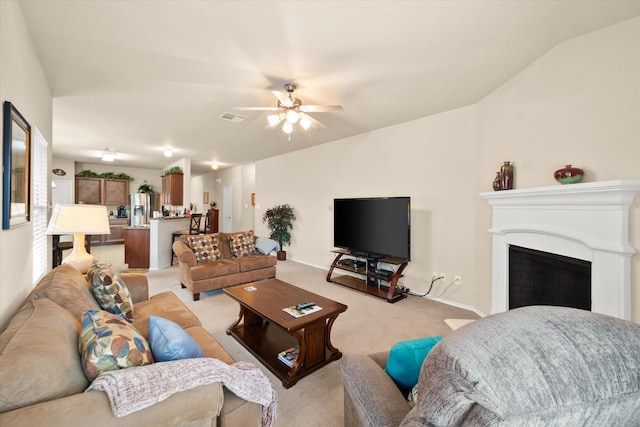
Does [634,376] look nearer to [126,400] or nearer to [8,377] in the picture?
[126,400]

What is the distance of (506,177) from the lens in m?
2.69

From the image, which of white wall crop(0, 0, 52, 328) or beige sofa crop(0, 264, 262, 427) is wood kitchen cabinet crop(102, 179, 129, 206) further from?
beige sofa crop(0, 264, 262, 427)

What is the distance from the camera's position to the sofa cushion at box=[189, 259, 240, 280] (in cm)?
370

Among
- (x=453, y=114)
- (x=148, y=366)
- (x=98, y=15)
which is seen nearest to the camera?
(x=148, y=366)

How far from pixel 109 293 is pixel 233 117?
2.84 metres

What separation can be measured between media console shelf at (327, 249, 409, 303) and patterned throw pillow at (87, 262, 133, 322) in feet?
9.67

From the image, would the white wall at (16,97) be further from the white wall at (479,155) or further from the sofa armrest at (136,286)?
the white wall at (479,155)

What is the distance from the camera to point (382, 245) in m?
4.08

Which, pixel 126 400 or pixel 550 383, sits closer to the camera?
pixel 550 383

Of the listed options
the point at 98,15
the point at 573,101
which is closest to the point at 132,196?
the point at 98,15

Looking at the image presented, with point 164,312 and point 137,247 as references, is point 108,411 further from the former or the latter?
point 137,247

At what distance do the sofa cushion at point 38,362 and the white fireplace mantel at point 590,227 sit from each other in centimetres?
295

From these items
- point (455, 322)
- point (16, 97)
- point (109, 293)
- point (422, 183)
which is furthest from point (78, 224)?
point (422, 183)

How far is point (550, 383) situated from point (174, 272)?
18.8 ft
